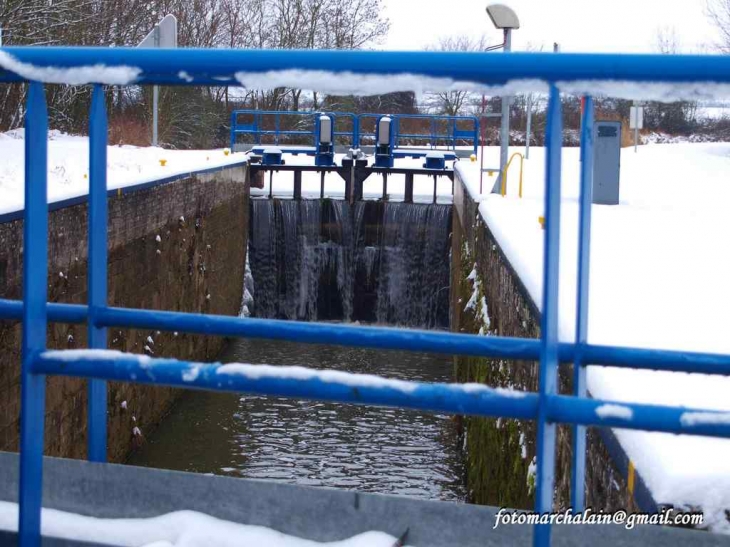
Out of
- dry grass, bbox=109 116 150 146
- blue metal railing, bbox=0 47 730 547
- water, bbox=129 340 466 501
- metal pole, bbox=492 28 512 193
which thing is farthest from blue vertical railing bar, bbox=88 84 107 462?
dry grass, bbox=109 116 150 146

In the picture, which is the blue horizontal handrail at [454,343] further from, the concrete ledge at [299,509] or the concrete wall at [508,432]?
the concrete wall at [508,432]

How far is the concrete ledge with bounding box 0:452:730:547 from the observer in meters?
1.82

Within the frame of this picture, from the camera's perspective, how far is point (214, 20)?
29.4m

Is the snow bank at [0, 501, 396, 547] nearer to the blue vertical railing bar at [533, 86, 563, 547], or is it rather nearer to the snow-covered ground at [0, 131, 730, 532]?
the blue vertical railing bar at [533, 86, 563, 547]

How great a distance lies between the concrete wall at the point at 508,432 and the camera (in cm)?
322

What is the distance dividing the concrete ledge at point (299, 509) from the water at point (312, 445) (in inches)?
230

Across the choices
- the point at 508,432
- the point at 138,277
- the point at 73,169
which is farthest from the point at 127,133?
the point at 508,432

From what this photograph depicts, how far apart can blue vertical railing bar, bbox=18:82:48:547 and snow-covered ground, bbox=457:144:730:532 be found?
4.99 feet

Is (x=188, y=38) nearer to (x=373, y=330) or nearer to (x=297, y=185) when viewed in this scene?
(x=297, y=185)

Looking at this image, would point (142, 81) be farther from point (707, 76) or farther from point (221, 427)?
point (221, 427)

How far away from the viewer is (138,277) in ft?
30.3

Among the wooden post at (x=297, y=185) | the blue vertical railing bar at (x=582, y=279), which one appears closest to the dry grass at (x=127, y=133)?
the wooden post at (x=297, y=185)

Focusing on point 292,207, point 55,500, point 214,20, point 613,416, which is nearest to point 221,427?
point 292,207

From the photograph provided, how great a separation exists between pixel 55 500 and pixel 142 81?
0.94 m
